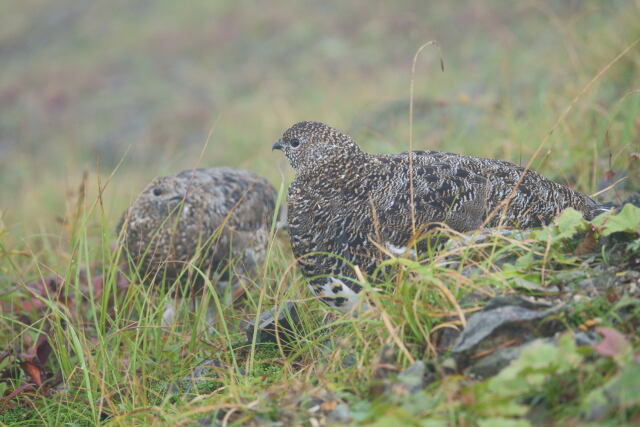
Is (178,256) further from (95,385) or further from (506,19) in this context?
(506,19)

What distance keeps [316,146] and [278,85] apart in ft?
31.1

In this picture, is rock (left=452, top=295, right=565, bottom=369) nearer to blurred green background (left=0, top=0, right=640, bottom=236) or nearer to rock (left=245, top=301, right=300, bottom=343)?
rock (left=245, top=301, right=300, bottom=343)

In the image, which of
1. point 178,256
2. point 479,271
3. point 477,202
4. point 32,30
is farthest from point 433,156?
point 32,30

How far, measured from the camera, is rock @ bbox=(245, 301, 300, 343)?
3.18m

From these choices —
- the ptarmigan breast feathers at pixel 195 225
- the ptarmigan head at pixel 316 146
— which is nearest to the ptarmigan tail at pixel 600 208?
the ptarmigan head at pixel 316 146

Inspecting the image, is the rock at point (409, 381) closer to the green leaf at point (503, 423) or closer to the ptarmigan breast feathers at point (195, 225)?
the green leaf at point (503, 423)

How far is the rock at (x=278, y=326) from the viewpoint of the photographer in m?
3.18

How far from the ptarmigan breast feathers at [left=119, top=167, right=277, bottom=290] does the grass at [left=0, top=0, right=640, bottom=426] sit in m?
0.22

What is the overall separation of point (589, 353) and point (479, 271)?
71cm

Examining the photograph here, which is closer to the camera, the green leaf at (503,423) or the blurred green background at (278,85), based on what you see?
the green leaf at (503,423)

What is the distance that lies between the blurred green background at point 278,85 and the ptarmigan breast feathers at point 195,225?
42cm

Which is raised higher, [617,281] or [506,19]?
[506,19]

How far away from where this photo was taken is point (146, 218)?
4.38 meters

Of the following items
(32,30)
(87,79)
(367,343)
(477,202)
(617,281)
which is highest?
(32,30)
